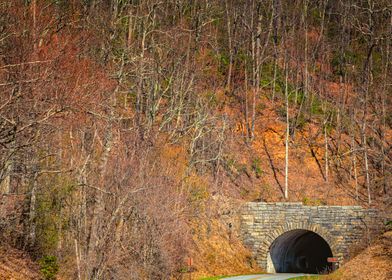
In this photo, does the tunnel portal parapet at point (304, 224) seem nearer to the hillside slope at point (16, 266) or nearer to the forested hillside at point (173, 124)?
the forested hillside at point (173, 124)

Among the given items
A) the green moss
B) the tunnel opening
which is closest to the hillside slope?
the green moss

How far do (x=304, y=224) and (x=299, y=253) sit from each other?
8022mm

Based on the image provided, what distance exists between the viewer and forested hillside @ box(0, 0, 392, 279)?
1510 centimetres

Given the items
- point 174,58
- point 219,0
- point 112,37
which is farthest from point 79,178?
point 219,0

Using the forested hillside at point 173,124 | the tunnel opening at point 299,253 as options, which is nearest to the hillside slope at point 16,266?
the forested hillside at point 173,124

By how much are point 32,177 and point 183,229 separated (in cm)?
605

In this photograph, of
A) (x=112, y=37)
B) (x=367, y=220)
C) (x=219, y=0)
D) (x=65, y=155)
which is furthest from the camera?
(x=219, y=0)

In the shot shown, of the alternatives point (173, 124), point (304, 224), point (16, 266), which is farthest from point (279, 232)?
point (16, 266)

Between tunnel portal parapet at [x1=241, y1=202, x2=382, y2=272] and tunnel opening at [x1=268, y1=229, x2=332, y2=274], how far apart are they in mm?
782

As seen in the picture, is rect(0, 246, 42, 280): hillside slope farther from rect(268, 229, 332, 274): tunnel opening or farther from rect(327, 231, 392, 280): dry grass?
rect(268, 229, 332, 274): tunnel opening

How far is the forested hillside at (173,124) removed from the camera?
595 inches

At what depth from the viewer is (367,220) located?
2591cm

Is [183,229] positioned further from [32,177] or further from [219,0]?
[219,0]

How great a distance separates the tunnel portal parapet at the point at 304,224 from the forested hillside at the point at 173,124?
0.86 m
